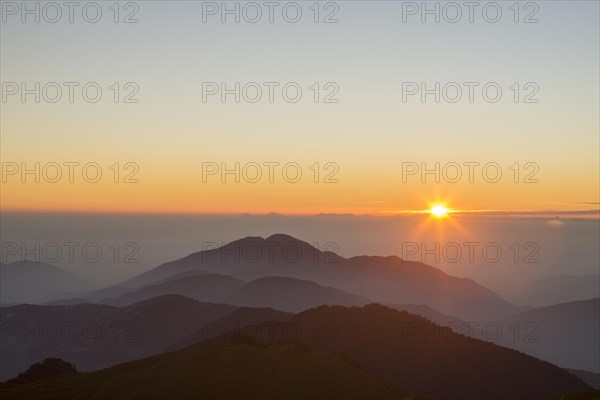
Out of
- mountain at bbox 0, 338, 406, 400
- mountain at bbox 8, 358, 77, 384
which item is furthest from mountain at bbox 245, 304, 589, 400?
mountain at bbox 0, 338, 406, 400

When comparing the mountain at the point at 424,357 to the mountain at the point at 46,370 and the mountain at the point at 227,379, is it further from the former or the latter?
the mountain at the point at 227,379

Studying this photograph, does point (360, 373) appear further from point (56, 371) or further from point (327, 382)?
point (56, 371)

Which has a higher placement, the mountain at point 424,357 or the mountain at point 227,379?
the mountain at point 227,379

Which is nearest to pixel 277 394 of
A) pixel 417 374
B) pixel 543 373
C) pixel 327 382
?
pixel 327 382

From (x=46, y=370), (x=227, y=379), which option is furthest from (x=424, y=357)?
(x=46, y=370)

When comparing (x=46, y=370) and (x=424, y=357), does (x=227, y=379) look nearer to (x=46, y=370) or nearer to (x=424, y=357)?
(x=46, y=370)

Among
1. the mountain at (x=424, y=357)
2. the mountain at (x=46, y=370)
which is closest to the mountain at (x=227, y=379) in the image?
the mountain at (x=46, y=370)
